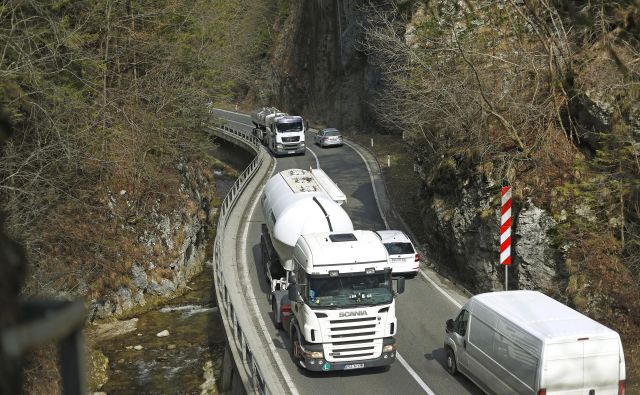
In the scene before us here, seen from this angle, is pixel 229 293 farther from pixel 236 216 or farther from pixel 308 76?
pixel 308 76

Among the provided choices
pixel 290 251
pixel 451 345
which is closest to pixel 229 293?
pixel 290 251

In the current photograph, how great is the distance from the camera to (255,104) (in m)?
82.7

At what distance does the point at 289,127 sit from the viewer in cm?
4791

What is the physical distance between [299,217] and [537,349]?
9.19 metres

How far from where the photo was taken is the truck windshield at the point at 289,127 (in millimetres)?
47719

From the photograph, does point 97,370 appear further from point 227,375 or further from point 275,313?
point 275,313

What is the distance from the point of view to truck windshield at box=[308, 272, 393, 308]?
16.0 meters

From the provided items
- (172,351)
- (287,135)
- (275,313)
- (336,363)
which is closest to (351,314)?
(336,363)

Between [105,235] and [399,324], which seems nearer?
[399,324]

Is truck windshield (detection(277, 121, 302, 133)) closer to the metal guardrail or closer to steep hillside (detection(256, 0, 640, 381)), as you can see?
the metal guardrail

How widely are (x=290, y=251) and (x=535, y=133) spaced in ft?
30.7

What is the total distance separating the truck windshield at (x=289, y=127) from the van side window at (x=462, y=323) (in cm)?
3270

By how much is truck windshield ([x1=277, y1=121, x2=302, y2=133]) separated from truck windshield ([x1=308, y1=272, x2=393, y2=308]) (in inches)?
1273

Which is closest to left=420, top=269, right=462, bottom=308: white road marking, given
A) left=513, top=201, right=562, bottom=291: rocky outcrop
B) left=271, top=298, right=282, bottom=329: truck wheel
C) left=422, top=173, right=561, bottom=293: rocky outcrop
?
left=422, top=173, right=561, bottom=293: rocky outcrop
